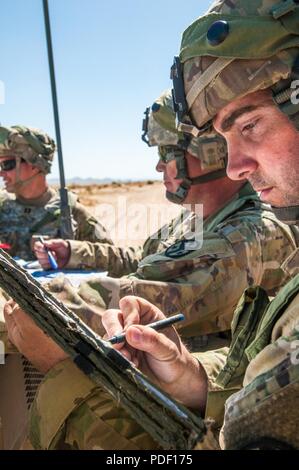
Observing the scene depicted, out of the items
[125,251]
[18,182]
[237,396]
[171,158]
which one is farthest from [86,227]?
[237,396]

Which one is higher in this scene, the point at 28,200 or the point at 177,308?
the point at 177,308

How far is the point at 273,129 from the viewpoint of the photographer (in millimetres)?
1418

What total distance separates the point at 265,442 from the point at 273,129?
0.80 m

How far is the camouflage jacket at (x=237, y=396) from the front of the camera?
0.98 metres

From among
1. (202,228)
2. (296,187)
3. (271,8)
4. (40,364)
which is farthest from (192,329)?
(271,8)

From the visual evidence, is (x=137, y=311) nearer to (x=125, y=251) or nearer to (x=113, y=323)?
(x=113, y=323)

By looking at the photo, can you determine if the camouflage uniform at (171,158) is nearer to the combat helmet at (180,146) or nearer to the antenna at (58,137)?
the combat helmet at (180,146)

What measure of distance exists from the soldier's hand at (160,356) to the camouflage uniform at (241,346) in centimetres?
7

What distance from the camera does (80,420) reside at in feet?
4.48

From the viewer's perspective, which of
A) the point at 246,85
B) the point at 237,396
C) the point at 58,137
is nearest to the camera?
the point at 237,396

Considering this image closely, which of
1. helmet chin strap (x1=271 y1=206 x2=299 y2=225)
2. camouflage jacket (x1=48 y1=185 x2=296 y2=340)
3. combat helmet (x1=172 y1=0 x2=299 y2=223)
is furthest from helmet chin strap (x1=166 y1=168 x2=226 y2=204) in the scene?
helmet chin strap (x1=271 y1=206 x2=299 y2=225)

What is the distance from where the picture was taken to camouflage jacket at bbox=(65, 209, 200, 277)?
3262 mm

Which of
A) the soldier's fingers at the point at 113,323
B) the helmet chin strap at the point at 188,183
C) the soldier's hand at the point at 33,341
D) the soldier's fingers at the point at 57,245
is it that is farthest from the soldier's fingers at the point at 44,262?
the soldier's hand at the point at 33,341

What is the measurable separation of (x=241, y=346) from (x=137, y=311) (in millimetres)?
401
